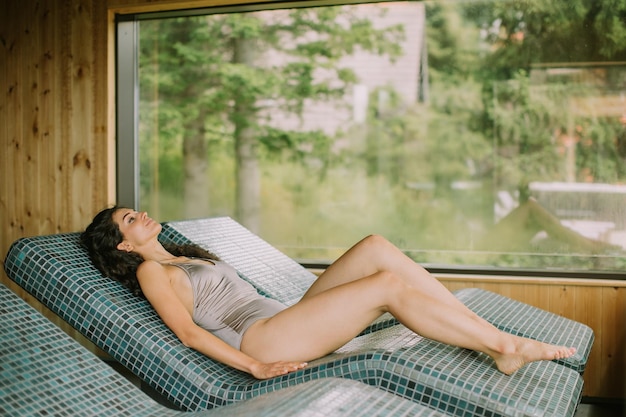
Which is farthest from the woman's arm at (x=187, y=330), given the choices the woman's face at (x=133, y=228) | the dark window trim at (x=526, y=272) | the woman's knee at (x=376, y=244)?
the dark window trim at (x=526, y=272)

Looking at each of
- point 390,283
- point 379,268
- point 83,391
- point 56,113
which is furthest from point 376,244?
point 56,113

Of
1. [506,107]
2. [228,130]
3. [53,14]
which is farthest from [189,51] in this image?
[506,107]

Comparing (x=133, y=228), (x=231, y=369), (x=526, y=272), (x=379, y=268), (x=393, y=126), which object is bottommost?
(x=231, y=369)

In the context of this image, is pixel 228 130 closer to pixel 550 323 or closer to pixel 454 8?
pixel 454 8

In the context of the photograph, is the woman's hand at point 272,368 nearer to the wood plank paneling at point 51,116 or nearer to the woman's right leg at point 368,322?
the woman's right leg at point 368,322

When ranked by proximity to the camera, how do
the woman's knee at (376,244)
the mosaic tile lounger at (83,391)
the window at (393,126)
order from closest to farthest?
the mosaic tile lounger at (83,391)
the woman's knee at (376,244)
the window at (393,126)

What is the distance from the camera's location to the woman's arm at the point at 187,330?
2.34 metres

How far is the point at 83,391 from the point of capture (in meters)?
1.94

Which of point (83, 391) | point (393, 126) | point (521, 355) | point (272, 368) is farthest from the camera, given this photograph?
point (393, 126)

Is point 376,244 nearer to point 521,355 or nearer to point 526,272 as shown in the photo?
point 521,355

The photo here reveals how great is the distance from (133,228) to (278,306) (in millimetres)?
683

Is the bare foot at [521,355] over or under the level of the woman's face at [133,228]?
under

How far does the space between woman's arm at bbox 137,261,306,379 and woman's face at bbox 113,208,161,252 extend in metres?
0.23

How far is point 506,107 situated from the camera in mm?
4168
